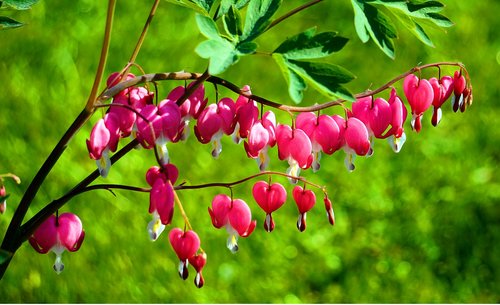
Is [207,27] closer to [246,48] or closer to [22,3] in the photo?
[246,48]

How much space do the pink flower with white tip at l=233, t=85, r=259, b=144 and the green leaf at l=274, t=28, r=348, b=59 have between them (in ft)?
0.44

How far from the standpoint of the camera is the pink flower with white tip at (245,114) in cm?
126

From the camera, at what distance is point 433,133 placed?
3.51m

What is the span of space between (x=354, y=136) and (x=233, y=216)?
20cm

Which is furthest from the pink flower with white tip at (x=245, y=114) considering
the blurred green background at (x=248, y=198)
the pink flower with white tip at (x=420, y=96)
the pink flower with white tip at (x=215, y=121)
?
the blurred green background at (x=248, y=198)

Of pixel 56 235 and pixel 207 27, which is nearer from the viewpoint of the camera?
pixel 207 27

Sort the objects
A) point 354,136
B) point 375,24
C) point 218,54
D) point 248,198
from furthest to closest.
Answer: point 248,198, point 354,136, point 375,24, point 218,54

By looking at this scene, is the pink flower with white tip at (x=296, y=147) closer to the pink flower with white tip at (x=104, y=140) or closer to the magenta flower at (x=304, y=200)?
the magenta flower at (x=304, y=200)

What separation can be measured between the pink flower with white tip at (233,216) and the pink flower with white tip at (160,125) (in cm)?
16

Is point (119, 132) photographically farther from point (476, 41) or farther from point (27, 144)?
point (476, 41)

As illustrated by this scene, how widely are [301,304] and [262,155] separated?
5.84 ft

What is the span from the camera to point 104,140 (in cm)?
119

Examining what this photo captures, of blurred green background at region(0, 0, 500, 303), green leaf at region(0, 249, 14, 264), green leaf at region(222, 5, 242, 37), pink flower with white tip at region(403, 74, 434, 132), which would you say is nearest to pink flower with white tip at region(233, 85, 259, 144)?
green leaf at region(222, 5, 242, 37)

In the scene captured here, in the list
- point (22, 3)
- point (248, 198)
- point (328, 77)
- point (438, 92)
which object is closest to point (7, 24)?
point (22, 3)
